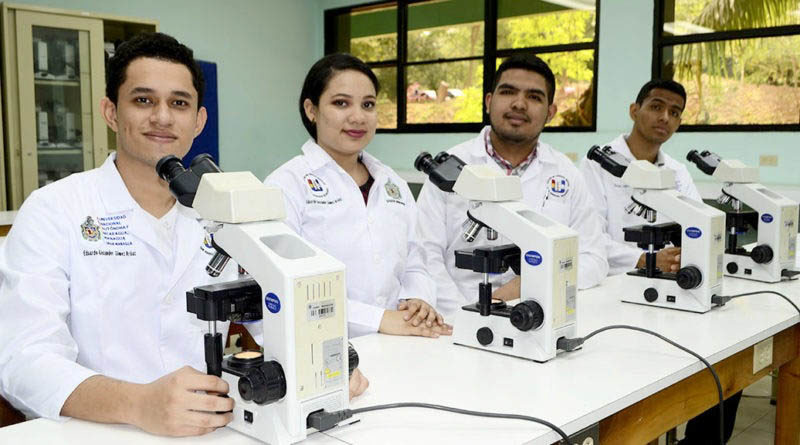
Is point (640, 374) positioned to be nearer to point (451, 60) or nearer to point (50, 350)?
point (50, 350)

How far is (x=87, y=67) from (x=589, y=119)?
3827 millimetres

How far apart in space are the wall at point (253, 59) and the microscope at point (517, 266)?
508cm

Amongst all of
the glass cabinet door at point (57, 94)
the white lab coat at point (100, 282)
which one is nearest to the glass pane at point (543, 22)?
the glass cabinet door at point (57, 94)

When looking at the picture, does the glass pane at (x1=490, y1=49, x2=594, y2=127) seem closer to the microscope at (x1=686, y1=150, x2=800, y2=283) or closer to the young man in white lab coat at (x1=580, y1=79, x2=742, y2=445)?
the young man in white lab coat at (x1=580, y1=79, x2=742, y2=445)

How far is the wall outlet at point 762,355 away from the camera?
1.80m

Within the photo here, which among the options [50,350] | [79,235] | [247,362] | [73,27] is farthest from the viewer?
[73,27]

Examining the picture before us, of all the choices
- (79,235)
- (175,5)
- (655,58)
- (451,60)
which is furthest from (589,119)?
(79,235)

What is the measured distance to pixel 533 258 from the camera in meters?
1.51

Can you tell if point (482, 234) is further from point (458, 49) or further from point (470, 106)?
point (458, 49)

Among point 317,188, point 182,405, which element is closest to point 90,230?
point 182,405

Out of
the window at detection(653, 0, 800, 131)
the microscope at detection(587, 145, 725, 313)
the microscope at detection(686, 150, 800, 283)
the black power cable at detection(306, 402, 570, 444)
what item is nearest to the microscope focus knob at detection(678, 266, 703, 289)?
the microscope at detection(587, 145, 725, 313)

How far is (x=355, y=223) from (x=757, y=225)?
1466mm

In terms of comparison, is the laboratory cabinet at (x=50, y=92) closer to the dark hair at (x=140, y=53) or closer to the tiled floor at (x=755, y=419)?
the dark hair at (x=140, y=53)

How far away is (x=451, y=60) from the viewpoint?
6418 mm
